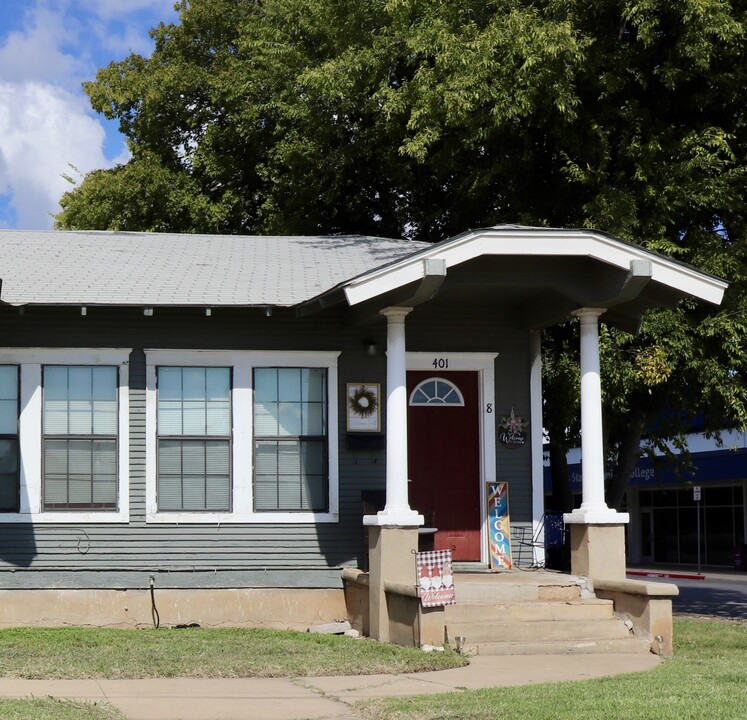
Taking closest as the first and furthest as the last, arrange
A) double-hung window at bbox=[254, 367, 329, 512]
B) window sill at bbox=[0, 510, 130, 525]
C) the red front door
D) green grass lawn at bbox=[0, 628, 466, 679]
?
green grass lawn at bbox=[0, 628, 466, 679] < window sill at bbox=[0, 510, 130, 525] < double-hung window at bbox=[254, 367, 329, 512] < the red front door

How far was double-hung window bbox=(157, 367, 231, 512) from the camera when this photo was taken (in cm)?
1388

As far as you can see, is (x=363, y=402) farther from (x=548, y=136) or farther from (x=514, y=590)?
(x=548, y=136)

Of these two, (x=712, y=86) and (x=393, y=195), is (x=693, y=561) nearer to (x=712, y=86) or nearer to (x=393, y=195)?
(x=393, y=195)

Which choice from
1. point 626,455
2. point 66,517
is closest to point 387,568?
point 66,517

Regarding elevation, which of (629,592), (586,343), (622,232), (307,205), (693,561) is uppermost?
(307,205)

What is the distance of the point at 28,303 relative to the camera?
13.1 meters

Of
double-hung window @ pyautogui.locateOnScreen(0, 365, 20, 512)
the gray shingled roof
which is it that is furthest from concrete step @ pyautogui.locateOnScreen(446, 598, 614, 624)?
double-hung window @ pyautogui.locateOnScreen(0, 365, 20, 512)

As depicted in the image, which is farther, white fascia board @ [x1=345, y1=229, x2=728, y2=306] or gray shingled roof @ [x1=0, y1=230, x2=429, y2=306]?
gray shingled roof @ [x1=0, y1=230, x2=429, y2=306]

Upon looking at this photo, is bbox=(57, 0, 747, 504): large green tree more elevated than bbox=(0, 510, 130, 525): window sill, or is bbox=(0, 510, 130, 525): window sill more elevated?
bbox=(57, 0, 747, 504): large green tree

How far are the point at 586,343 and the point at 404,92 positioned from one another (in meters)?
7.07

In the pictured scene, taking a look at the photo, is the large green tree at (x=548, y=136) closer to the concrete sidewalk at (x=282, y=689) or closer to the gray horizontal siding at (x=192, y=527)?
the gray horizontal siding at (x=192, y=527)

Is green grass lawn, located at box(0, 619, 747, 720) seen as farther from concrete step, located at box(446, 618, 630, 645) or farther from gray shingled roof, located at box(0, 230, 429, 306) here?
gray shingled roof, located at box(0, 230, 429, 306)

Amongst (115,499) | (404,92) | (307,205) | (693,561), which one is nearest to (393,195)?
(307,205)

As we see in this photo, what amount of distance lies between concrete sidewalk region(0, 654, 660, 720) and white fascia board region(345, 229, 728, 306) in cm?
405
